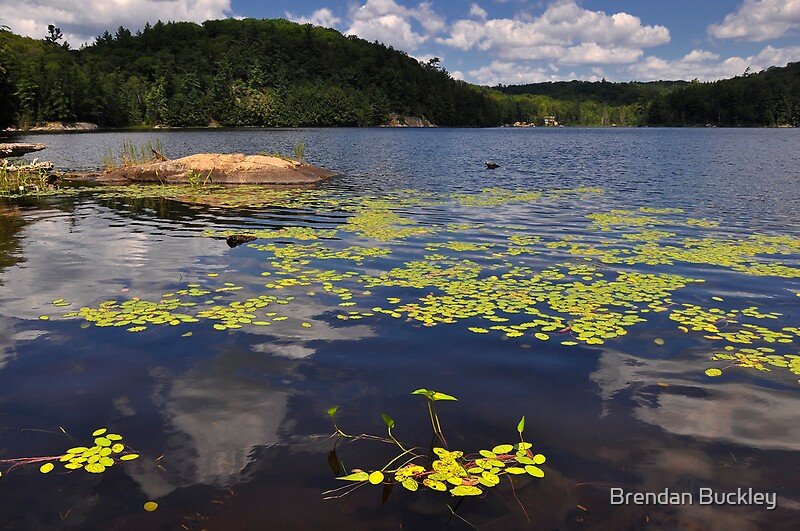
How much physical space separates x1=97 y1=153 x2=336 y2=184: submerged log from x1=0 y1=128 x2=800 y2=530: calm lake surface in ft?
41.7

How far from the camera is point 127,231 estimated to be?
14938mm

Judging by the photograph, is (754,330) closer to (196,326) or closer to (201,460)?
(201,460)

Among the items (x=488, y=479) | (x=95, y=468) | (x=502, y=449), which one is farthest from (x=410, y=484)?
(x=95, y=468)

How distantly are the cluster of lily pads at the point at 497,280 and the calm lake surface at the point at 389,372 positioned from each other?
0.23 ft

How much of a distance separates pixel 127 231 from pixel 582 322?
42.3ft

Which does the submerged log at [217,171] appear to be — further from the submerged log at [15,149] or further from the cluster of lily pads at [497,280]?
the submerged log at [15,149]

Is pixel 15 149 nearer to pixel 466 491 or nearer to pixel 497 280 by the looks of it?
pixel 497 280

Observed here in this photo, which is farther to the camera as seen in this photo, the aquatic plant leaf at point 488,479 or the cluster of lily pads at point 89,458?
the cluster of lily pads at point 89,458

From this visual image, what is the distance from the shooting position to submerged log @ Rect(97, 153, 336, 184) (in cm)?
2716

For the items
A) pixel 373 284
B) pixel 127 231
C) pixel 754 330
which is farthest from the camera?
pixel 127 231

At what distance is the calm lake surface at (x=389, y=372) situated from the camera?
4.13 metres

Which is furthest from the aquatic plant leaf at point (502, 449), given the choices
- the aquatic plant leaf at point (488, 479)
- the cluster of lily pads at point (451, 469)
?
the aquatic plant leaf at point (488, 479)

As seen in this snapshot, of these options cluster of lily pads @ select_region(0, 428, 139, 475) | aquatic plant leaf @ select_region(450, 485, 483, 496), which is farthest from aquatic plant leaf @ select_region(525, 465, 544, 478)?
cluster of lily pads @ select_region(0, 428, 139, 475)

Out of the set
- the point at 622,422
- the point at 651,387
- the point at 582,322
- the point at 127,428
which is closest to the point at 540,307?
the point at 582,322
